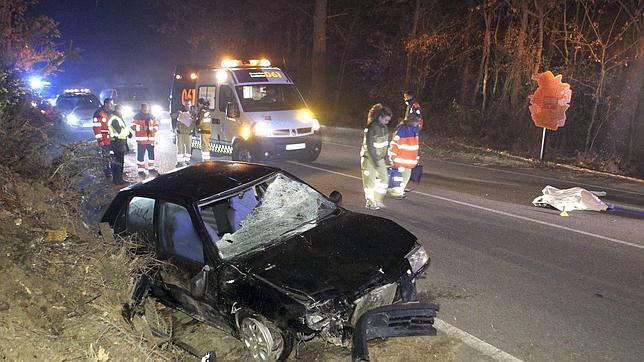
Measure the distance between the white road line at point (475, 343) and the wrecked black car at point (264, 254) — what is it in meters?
0.56

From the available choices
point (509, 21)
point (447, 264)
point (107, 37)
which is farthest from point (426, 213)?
point (107, 37)

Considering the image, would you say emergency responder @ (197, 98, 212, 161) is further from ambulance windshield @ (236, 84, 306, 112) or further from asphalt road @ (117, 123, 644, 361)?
asphalt road @ (117, 123, 644, 361)

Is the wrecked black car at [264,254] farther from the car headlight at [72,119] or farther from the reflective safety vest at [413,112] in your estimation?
the car headlight at [72,119]

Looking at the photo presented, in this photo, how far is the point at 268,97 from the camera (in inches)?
512

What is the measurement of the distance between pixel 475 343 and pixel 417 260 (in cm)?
80

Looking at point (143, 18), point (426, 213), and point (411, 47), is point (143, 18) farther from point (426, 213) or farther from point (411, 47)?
point (426, 213)

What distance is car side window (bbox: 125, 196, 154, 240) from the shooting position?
508 cm

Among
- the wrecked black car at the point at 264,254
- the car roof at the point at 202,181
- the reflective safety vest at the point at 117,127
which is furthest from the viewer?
the reflective safety vest at the point at 117,127

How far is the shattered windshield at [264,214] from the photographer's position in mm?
4828

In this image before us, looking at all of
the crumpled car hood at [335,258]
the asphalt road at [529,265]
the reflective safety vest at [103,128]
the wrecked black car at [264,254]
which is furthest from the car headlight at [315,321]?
the reflective safety vest at [103,128]

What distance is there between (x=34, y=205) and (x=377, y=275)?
3.31 metres

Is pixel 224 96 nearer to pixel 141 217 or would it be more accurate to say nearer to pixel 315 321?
pixel 141 217

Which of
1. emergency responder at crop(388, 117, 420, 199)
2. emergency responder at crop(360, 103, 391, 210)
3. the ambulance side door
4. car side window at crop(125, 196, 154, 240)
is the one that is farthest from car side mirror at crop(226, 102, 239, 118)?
car side window at crop(125, 196, 154, 240)

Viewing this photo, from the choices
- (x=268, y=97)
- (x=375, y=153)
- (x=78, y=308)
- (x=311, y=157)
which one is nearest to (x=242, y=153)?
(x=268, y=97)
